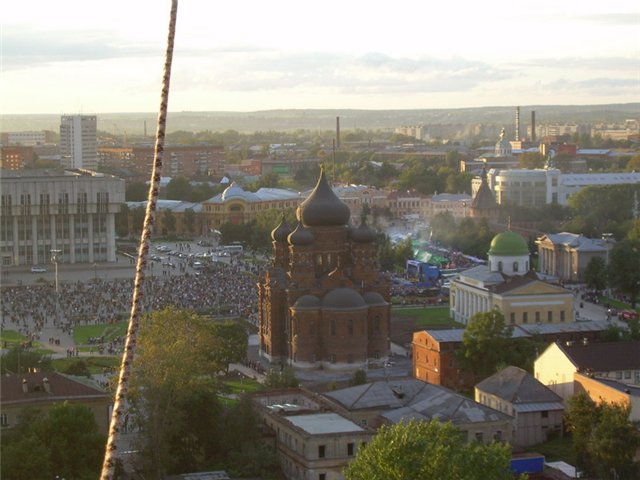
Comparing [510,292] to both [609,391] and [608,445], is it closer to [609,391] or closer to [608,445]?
[609,391]

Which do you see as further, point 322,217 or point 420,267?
point 420,267

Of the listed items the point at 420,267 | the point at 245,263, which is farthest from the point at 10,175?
the point at 420,267

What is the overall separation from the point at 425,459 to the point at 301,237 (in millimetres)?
16271

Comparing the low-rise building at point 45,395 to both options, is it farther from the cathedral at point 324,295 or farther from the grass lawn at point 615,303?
the grass lawn at point 615,303

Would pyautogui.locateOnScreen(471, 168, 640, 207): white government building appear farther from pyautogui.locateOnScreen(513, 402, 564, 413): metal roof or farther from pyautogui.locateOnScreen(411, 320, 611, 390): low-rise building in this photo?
pyautogui.locateOnScreen(513, 402, 564, 413): metal roof

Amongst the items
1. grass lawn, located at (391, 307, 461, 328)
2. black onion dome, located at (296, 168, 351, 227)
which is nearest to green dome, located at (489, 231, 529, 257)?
grass lawn, located at (391, 307, 461, 328)

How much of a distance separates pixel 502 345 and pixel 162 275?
2318 cm

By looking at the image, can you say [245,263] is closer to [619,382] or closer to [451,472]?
[619,382]

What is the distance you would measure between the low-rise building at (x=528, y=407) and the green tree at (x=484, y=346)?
3.33 meters

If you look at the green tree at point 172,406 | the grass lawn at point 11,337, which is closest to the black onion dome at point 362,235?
the green tree at point 172,406

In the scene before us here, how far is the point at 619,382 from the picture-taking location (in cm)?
2722

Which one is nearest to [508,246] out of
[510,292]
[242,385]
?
[510,292]

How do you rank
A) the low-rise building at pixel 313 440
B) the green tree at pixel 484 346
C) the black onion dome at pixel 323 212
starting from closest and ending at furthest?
the low-rise building at pixel 313 440 < the green tree at pixel 484 346 < the black onion dome at pixel 323 212

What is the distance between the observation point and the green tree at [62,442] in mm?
20922
